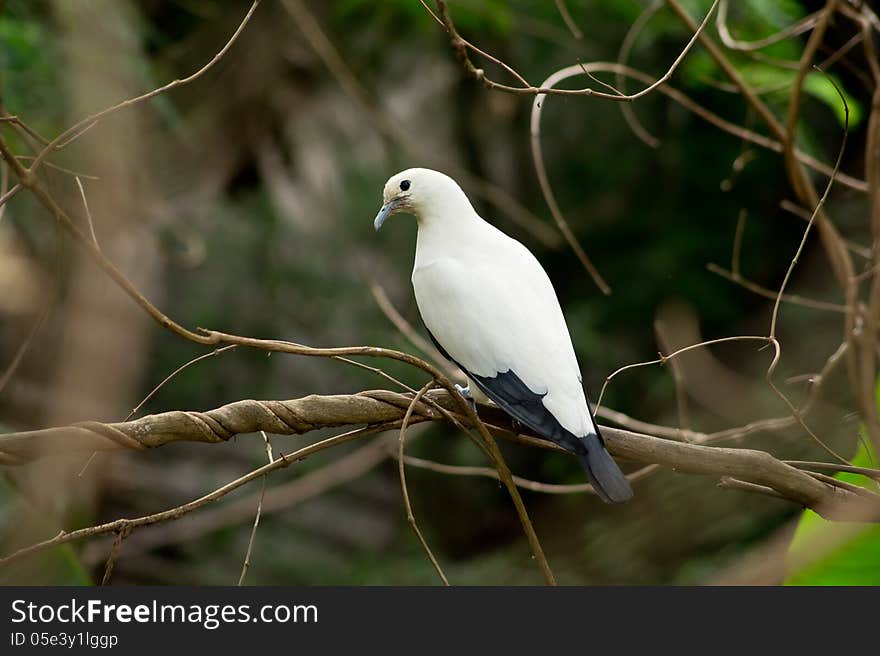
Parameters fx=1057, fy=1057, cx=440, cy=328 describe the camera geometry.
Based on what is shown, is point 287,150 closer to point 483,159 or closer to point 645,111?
point 483,159

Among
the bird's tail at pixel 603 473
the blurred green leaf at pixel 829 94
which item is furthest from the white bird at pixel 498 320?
the blurred green leaf at pixel 829 94

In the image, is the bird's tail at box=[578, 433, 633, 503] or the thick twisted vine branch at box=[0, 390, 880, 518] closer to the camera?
the thick twisted vine branch at box=[0, 390, 880, 518]

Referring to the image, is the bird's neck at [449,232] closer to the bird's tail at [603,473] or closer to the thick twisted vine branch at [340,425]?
the thick twisted vine branch at [340,425]

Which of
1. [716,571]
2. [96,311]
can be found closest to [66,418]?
[96,311]

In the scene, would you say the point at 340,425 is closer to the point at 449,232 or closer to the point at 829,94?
the point at 449,232

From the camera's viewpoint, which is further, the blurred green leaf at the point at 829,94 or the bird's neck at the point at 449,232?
the blurred green leaf at the point at 829,94

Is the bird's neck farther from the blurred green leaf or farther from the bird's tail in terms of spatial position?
the blurred green leaf

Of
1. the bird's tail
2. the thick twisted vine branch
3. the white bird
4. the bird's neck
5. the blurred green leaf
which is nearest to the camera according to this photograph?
the thick twisted vine branch

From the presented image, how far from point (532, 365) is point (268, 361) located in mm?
3850

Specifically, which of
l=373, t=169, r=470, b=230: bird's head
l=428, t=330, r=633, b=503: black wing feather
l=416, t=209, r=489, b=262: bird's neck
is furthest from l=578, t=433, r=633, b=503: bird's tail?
l=373, t=169, r=470, b=230: bird's head

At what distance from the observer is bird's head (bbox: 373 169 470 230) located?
2.51m

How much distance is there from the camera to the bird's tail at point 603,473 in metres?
2.04

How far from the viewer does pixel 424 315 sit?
2.42 m

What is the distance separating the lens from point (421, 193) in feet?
8.30
